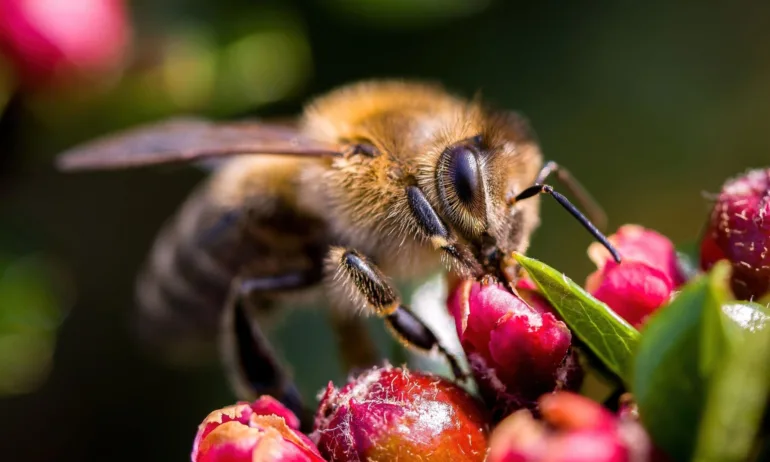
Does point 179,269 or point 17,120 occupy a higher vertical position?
point 17,120

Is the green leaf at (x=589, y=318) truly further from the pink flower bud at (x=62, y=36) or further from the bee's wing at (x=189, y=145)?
the pink flower bud at (x=62, y=36)

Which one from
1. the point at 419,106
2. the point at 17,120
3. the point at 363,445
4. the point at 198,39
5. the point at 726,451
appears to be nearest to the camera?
the point at 726,451

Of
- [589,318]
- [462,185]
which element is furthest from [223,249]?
[589,318]

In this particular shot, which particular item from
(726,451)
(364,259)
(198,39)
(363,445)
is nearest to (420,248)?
(364,259)

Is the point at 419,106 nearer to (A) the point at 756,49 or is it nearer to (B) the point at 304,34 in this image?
(B) the point at 304,34

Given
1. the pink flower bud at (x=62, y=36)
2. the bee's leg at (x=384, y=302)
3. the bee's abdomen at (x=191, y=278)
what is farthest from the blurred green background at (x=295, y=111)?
the bee's leg at (x=384, y=302)

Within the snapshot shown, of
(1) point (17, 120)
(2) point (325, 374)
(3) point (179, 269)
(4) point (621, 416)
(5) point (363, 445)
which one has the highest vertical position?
(4) point (621, 416)
